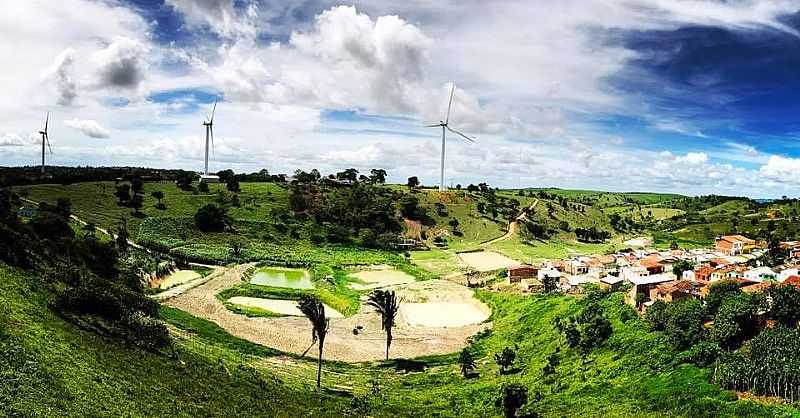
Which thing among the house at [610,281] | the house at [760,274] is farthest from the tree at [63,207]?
the house at [760,274]

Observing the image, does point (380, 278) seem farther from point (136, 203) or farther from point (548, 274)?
point (136, 203)

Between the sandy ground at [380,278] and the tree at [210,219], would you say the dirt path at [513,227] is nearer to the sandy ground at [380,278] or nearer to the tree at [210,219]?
the sandy ground at [380,278]

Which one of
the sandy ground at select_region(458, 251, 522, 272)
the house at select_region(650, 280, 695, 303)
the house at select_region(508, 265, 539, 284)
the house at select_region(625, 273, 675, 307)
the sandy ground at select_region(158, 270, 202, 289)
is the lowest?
the sandy ground at select_region(158, 270, 202, 289)

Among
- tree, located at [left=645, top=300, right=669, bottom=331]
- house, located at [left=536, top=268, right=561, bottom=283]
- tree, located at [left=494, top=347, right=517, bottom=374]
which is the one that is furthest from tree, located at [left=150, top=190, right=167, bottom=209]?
tree, located at [left=645, top=300, right=669, bottom=331]

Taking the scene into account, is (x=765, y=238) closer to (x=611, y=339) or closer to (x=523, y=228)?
(x=523, y=228)

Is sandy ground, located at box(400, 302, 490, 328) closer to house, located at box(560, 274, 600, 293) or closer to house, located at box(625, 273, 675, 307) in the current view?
house, located at box(560, 274, 600, 293)

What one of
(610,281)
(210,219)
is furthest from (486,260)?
(210,219)
